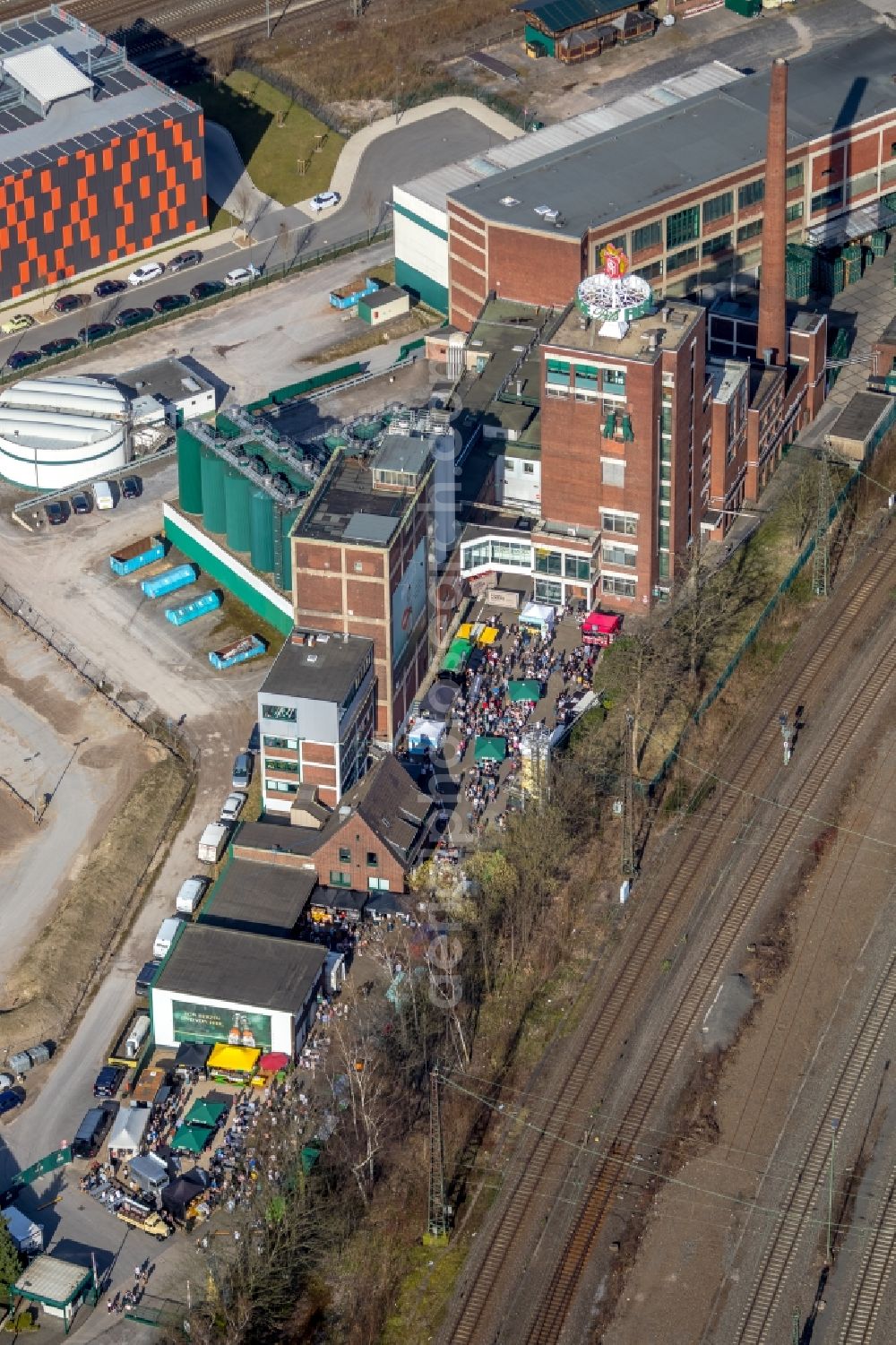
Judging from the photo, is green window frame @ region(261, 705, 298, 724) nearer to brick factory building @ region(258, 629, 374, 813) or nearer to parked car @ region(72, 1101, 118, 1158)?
brick factory building @ region(258, 629, 374, 813)

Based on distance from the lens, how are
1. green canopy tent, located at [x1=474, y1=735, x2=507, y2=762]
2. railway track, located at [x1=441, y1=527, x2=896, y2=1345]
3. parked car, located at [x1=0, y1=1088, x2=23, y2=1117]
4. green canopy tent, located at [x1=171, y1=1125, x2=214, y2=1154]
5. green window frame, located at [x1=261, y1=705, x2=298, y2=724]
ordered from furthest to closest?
1. green canopy tent, located at [x1=474, y1=735, x2=507, y2=762]
2. green window frame, located at [x1=261, y1=705, x2=298, y2=724]
3. parked car, located at [x1=0, y1=1088, x2=23, y2=1117]
4. green canopy tent, located at [x1=171, y1=1125, x2=214, y2=1154]
5. railway track, located at [x1=441, y1=527, x2=896, y2=1345]

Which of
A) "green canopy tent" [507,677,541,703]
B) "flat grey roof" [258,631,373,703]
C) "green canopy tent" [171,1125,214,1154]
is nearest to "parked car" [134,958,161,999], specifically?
"green canopy tent" [171,1125,214,1154]

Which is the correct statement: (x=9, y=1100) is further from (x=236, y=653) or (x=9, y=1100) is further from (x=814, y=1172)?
(x=814, y=1172)

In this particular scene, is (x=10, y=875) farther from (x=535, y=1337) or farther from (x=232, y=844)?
(x=535, y=1337)

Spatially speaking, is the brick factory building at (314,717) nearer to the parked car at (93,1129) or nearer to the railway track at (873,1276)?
the parked car at (93,1129)

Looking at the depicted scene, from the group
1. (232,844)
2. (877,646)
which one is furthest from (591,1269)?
(877,646)

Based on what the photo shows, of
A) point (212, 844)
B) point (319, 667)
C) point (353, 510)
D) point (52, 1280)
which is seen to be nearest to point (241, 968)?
point (212, 844)
